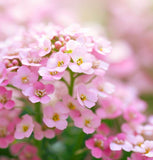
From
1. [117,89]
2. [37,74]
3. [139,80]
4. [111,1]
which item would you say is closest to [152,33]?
Answer: [139,80]

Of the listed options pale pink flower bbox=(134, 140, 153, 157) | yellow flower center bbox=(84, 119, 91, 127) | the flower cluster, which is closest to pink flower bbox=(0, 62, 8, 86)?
the flower cluster

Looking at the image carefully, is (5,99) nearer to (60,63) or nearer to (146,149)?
(60,63)

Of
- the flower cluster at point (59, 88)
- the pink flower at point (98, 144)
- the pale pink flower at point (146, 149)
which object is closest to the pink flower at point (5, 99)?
the flower cluster at point (59, 88)

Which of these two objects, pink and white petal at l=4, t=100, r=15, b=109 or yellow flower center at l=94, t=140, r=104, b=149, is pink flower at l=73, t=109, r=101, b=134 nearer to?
yellow flower center at l=94, t=140, r=104, b=149

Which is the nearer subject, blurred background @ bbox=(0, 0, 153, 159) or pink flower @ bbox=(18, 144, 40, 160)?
pink flower @ bbox=(18, 144, 40, 160)

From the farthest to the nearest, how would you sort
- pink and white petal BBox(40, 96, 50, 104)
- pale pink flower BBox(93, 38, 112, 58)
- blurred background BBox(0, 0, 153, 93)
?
blurred background BBox(0, 0, 153, 93) → pale pink flower BBox(93, 38, 112, 58) → pink and white petal BBox(40, 96, 50, 104)

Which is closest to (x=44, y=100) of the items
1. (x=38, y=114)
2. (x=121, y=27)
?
(x=38, y=114)

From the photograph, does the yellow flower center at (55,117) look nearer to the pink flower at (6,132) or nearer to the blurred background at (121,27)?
the pink flower at (6,132)

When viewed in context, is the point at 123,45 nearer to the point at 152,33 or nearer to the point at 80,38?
the point at 152,33
